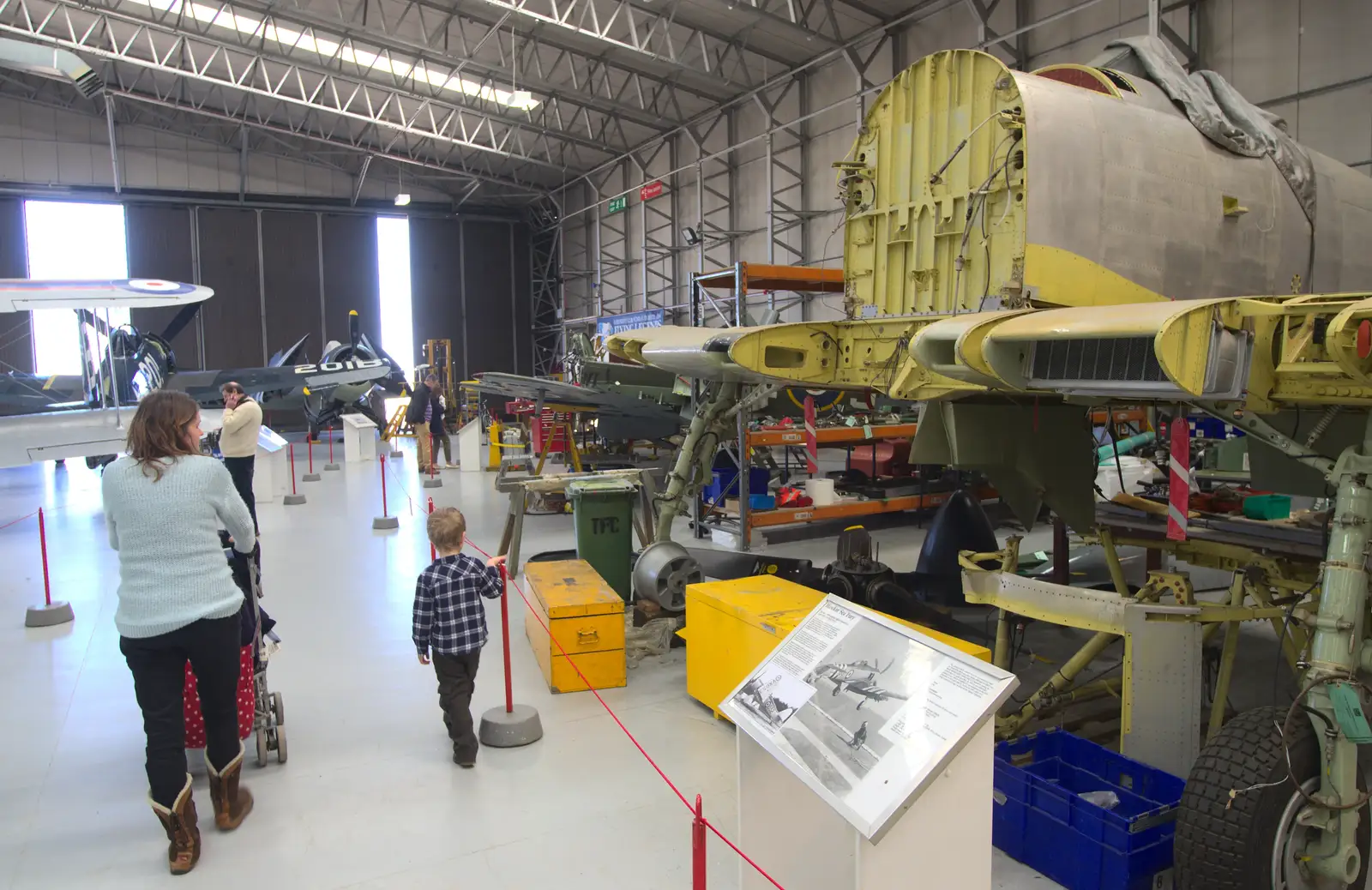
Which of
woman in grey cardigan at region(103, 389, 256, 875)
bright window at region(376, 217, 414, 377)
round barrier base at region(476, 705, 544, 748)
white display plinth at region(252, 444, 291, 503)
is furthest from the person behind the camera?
bright window at region(376, 217, 414, 377)

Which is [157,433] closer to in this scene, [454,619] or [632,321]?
[454,619]

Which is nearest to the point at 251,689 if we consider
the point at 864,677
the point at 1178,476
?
the point at 864,677

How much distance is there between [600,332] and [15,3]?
1681cm

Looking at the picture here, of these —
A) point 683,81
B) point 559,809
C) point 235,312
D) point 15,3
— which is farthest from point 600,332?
point 559,809

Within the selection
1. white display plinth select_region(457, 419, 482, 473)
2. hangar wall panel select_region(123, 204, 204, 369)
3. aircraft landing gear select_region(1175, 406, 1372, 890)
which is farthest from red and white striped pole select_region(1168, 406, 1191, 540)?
hangar wall panel select_region(123, 204, 204, 369)

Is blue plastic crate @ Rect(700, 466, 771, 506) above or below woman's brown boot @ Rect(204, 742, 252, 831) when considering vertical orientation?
above

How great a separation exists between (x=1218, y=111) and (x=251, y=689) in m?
6.07

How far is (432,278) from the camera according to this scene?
34781mm

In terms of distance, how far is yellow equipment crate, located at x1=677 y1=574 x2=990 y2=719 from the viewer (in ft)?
14.3

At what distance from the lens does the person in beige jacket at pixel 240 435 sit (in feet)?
28.7

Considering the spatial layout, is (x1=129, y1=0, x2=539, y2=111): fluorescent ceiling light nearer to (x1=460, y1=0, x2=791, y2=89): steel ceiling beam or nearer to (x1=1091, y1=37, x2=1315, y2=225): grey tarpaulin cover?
(x1=460, y1=0, x2=791, y2=89): steel ceiling beam

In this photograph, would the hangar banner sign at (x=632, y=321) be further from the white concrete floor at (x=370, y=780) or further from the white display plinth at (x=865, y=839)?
the white display plinth at (x=865, y=839)

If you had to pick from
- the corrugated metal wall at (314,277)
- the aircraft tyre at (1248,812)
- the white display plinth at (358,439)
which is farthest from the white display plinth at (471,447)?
the aircraft tyre at (1248,812)

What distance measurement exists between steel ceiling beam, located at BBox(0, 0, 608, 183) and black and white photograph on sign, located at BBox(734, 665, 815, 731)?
24.2m
